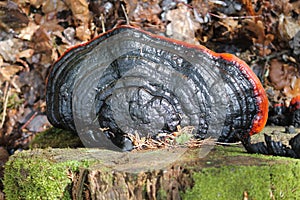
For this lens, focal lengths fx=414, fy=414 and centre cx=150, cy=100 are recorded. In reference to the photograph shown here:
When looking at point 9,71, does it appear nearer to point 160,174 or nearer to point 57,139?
point 57,139

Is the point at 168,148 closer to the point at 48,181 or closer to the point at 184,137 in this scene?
the point at 184,137

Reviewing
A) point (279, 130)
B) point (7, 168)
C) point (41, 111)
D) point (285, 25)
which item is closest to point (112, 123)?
point (7, 168)

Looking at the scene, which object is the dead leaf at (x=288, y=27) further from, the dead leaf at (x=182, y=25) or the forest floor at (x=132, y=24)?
the dead leaf at (x=182, y=25)

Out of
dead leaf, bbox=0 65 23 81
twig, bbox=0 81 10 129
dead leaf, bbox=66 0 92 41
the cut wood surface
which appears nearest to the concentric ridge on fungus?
the cut wood surface

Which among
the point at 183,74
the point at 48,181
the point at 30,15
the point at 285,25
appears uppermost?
the point at 30,15

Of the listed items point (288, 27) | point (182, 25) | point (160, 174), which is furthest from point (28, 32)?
point (160, 174)
